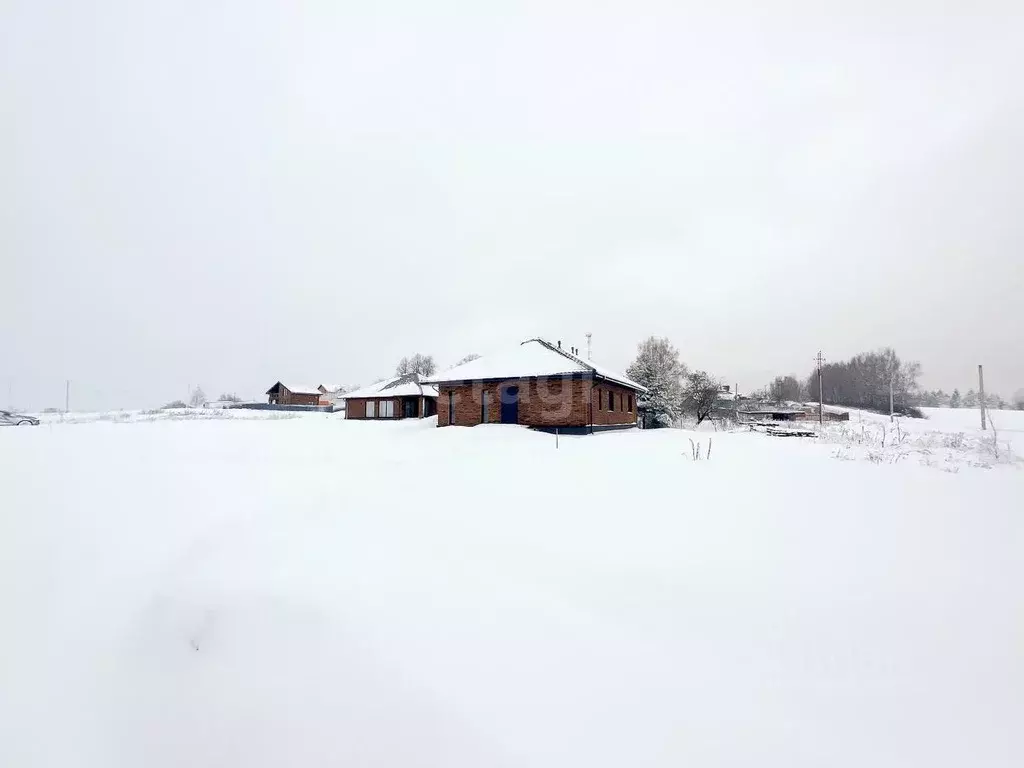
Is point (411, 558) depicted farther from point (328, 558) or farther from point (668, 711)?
point (668, 711)

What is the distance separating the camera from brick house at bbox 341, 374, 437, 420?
118 ft

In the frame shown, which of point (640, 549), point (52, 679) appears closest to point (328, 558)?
point (52, 679)

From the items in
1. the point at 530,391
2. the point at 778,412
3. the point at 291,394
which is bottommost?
the point at 778,412

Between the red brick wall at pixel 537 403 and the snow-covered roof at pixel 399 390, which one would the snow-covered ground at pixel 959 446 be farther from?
the snow-covered roof at pixel 399 390

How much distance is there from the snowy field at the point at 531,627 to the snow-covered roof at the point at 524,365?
40.0 ft

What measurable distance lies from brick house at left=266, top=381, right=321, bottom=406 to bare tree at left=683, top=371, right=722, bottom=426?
52350 millimetres

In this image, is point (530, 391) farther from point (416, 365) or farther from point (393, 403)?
point (416, 365)

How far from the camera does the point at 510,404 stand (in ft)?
67.4

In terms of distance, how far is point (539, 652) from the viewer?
133 inches

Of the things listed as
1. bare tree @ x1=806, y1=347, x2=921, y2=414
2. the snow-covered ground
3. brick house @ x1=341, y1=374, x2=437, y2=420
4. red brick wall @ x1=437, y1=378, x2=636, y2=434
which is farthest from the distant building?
the snow-covered ground

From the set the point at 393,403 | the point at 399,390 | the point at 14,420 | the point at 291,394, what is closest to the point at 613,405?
the point at 399,390

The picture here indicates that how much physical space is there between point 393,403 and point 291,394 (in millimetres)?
34086

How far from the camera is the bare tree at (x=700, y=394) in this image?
36.2 metres

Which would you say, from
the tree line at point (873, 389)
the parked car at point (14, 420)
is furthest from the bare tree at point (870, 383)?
the parked car at point (14, 420)
